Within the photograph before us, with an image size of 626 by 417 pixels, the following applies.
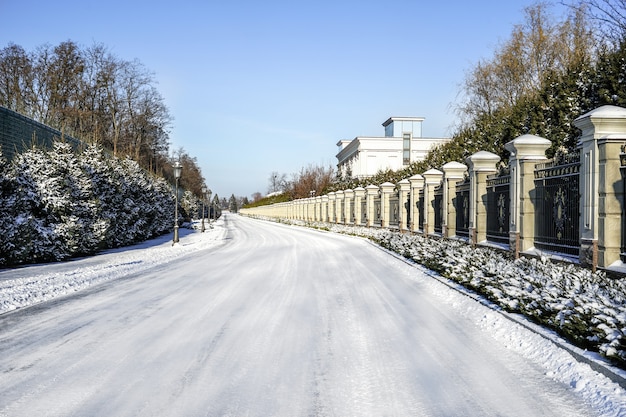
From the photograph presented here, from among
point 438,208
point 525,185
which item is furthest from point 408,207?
point 525,185

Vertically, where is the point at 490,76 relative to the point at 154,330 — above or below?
above

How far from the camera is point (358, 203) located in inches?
1544

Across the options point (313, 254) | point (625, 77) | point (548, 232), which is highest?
point (625, 77)

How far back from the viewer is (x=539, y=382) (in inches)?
195

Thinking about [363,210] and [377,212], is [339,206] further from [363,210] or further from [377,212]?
[377,212]

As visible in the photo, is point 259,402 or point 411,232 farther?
point 411,232

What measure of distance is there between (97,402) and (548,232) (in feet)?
33.1

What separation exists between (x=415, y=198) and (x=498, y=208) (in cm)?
1023

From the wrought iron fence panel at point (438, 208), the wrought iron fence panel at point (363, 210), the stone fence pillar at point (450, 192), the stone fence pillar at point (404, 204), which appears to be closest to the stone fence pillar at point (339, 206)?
the wrought iron fence panel at point (363, 210)

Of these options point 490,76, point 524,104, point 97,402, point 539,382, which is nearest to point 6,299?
point 97,402

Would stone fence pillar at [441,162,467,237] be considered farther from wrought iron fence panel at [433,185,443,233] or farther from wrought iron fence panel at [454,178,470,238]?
wrought iron fence panel at [433,185,443,233]

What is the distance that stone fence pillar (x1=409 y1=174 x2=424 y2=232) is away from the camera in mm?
23797

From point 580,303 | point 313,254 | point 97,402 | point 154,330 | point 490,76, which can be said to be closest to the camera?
point 97,402

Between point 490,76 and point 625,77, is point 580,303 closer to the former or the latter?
point 625,77
